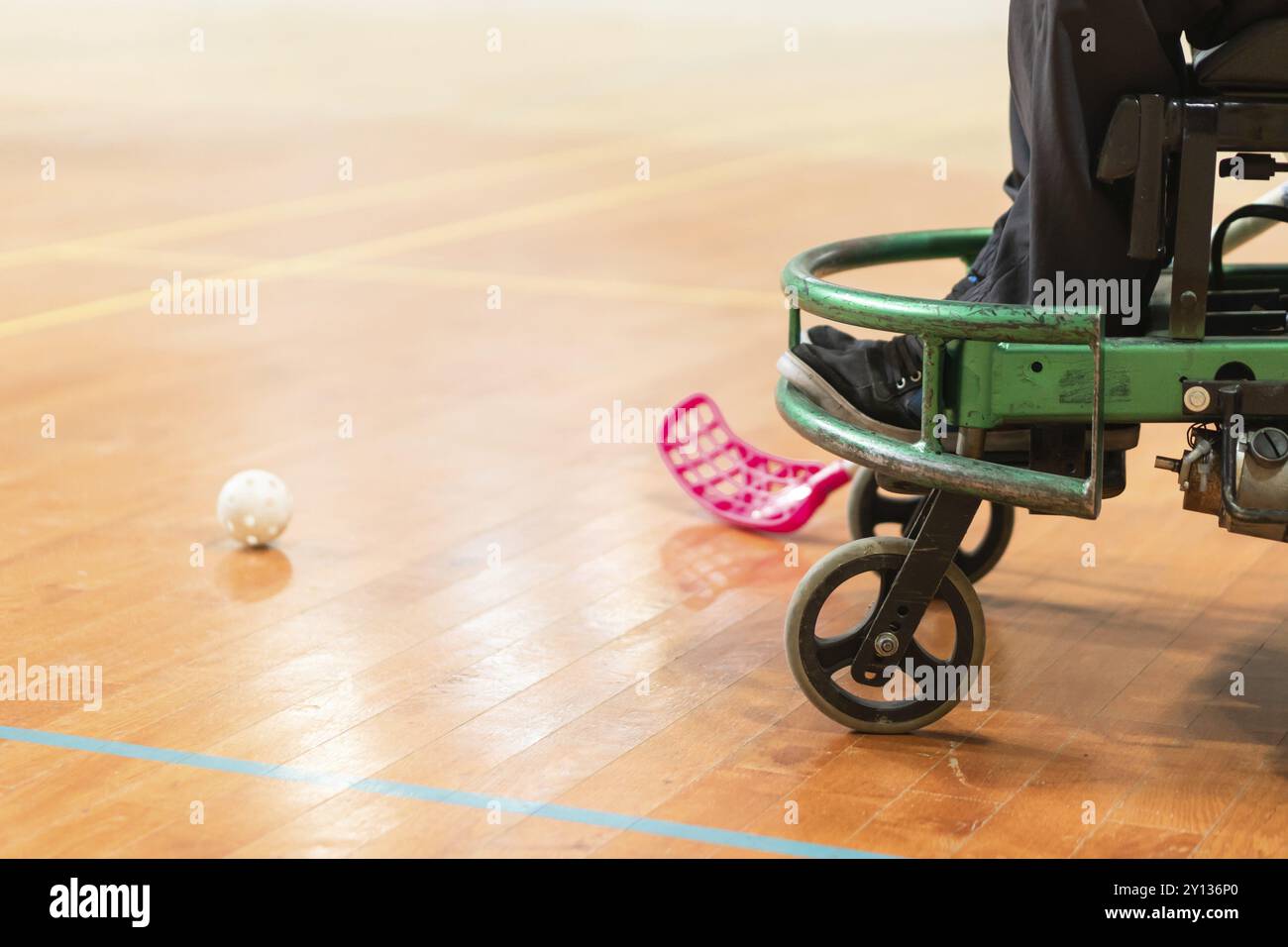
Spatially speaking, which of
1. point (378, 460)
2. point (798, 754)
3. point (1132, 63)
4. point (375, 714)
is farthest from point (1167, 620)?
point (378, 460)

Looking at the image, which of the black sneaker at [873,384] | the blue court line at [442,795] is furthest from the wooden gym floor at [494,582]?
the black sneaker at [873,384]

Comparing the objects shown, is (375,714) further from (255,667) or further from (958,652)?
(958,652)

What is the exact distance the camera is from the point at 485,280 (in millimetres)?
8617

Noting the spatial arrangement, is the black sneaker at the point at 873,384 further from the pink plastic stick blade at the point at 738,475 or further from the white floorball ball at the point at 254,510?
the white floorball ball at the point at 254,510

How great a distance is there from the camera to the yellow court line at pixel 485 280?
8211mm

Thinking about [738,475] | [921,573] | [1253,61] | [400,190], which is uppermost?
[1253,61]

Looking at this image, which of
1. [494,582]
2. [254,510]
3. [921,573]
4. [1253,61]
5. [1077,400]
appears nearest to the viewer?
[1253,61]

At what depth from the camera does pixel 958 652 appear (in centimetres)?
368

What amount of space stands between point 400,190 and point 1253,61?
8.34 m

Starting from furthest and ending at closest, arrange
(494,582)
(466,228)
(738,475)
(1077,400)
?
(466,228)
(738,475)
(494,582)
(1077,400)

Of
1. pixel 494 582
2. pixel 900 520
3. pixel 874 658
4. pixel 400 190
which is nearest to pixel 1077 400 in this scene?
pixel 874 658

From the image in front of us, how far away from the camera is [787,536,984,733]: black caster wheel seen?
3.64 meters

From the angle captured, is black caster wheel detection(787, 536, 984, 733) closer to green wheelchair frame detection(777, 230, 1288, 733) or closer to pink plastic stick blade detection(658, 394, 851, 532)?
green wheelchair frame detection(777, 230, 1288, 733)

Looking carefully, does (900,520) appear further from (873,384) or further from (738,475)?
(873,384)
